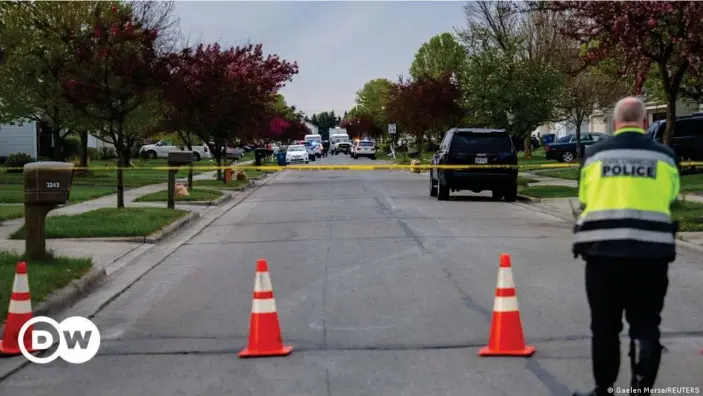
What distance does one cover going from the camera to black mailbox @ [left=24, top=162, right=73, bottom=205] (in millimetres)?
11039

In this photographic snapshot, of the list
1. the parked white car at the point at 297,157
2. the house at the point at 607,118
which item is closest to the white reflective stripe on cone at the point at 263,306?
the house at the point at 607,118

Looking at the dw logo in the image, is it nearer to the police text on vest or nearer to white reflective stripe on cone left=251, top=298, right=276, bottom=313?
white reflective stripe on cone left=251, top=298, right=276, bottom=313

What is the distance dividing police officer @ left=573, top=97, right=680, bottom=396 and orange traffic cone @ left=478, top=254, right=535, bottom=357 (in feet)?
4.94

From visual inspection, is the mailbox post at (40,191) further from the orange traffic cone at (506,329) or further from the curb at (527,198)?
the curb at (527,198)

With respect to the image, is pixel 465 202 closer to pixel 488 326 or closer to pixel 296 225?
pixel 296 225

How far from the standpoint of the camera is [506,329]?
23.8ft

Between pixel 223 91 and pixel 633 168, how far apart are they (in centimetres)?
2646

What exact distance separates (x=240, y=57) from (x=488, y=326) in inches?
1087

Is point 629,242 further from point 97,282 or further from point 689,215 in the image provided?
point 689,215

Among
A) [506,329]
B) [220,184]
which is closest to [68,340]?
[506,329]

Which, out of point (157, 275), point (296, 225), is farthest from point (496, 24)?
point (157, 275)

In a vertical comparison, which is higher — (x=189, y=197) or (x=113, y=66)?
(x=113, y=66)

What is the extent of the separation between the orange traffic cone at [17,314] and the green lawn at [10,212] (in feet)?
35.1

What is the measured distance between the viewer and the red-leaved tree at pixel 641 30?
15.9 metres
